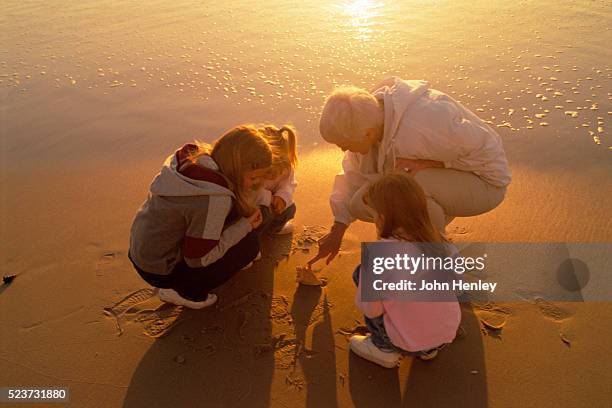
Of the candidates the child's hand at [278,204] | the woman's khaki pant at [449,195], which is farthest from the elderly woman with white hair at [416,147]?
the child's hand at [278,204]

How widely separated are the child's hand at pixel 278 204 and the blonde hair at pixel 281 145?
24 cm

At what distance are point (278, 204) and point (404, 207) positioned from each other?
104 centimetres

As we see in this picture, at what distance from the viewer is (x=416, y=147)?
7.33 ft

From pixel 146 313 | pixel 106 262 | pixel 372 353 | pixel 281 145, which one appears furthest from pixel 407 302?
pixel 106 262

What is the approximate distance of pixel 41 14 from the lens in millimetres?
7051

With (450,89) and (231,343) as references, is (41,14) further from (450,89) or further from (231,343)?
(231,343)

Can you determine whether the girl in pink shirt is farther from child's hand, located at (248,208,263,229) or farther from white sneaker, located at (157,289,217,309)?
white sneaker, located at (157,289,217,309)

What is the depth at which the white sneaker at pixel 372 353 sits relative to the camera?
2041 mm

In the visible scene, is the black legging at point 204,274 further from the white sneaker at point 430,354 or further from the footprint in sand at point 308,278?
the white sneaker at point 430,354

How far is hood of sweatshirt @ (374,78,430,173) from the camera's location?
2193mm

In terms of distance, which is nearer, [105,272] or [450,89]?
[105,272]

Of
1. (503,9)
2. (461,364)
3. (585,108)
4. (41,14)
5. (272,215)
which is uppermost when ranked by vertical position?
(41,14)

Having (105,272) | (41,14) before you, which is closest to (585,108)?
(105,272)

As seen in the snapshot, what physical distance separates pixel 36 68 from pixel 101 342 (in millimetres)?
4328
